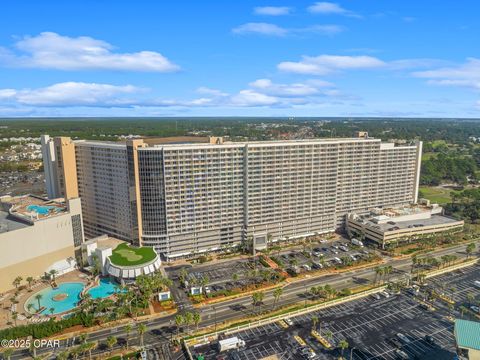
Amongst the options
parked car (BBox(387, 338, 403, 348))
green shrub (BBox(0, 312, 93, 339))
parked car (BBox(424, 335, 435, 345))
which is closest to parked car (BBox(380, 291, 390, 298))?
parked car (BBox(424, 335, 435, 345))

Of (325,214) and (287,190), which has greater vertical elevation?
(287,190)

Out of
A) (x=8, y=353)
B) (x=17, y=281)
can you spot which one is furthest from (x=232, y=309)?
(x=17, y=281)

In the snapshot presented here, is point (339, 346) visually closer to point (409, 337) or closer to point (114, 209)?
point (409, 337)

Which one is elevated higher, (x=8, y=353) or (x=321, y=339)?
(x=8, y=353)

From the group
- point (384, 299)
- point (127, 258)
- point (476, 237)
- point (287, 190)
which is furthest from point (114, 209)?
point (476, 237)

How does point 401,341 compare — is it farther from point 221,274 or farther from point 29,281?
point 29,281

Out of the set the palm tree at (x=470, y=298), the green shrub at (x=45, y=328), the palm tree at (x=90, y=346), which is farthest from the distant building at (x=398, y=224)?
the green shrub at (x=45, y=328)

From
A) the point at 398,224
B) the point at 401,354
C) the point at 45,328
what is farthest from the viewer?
the point at 398,224
